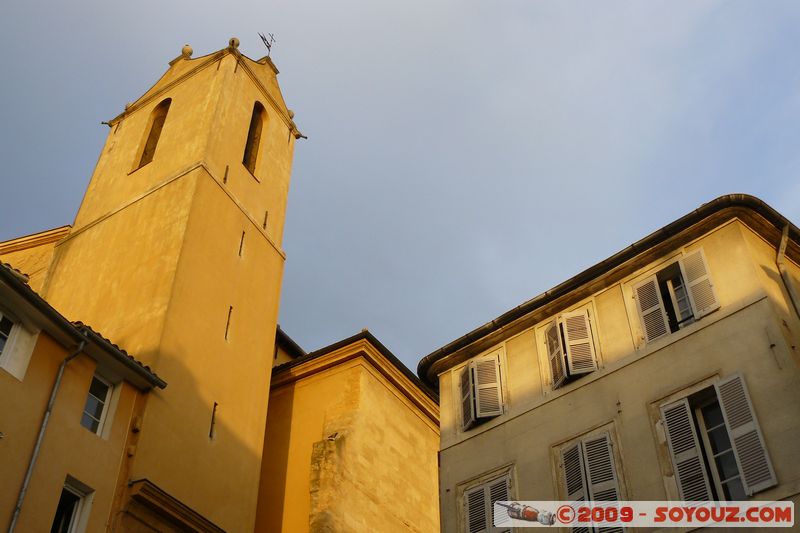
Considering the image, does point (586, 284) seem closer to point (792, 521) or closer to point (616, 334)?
point (616, 334)

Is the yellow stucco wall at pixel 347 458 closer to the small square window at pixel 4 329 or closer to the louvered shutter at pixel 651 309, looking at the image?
the small square window at pixel 4 329

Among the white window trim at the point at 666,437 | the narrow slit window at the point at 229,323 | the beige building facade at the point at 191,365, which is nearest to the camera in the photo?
the white window trim at the point at 666,437

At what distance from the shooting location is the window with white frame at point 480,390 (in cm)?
1513

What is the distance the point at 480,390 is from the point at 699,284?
4203 millimetres

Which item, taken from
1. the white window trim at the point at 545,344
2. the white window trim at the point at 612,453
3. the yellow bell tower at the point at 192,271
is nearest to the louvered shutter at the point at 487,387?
the white window trim at the point at 545,344

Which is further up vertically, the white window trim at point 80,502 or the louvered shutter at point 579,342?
the louvered shutter at point 579,342

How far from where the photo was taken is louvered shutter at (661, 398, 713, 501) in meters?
11.5

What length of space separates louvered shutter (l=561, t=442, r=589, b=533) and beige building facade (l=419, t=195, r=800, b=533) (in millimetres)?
27

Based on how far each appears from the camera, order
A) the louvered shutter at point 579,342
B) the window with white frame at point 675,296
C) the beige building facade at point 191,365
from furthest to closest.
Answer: the beige building facade at point 191,365, the louvered shutter at point 579,342, the window with white frame at point 675,296

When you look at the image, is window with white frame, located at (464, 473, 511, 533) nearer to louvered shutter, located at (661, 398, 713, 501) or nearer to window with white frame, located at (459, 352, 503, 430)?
window with white frame, located at (459, 352, 503, 430)

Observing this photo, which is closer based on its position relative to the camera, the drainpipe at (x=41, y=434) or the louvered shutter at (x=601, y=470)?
the louvered shutter at (x=601, y=470)

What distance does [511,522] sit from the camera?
43.7 ft

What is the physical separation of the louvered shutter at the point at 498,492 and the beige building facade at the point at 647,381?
1.1 inches

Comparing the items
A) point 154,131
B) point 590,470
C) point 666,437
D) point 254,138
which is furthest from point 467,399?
point 154,131
